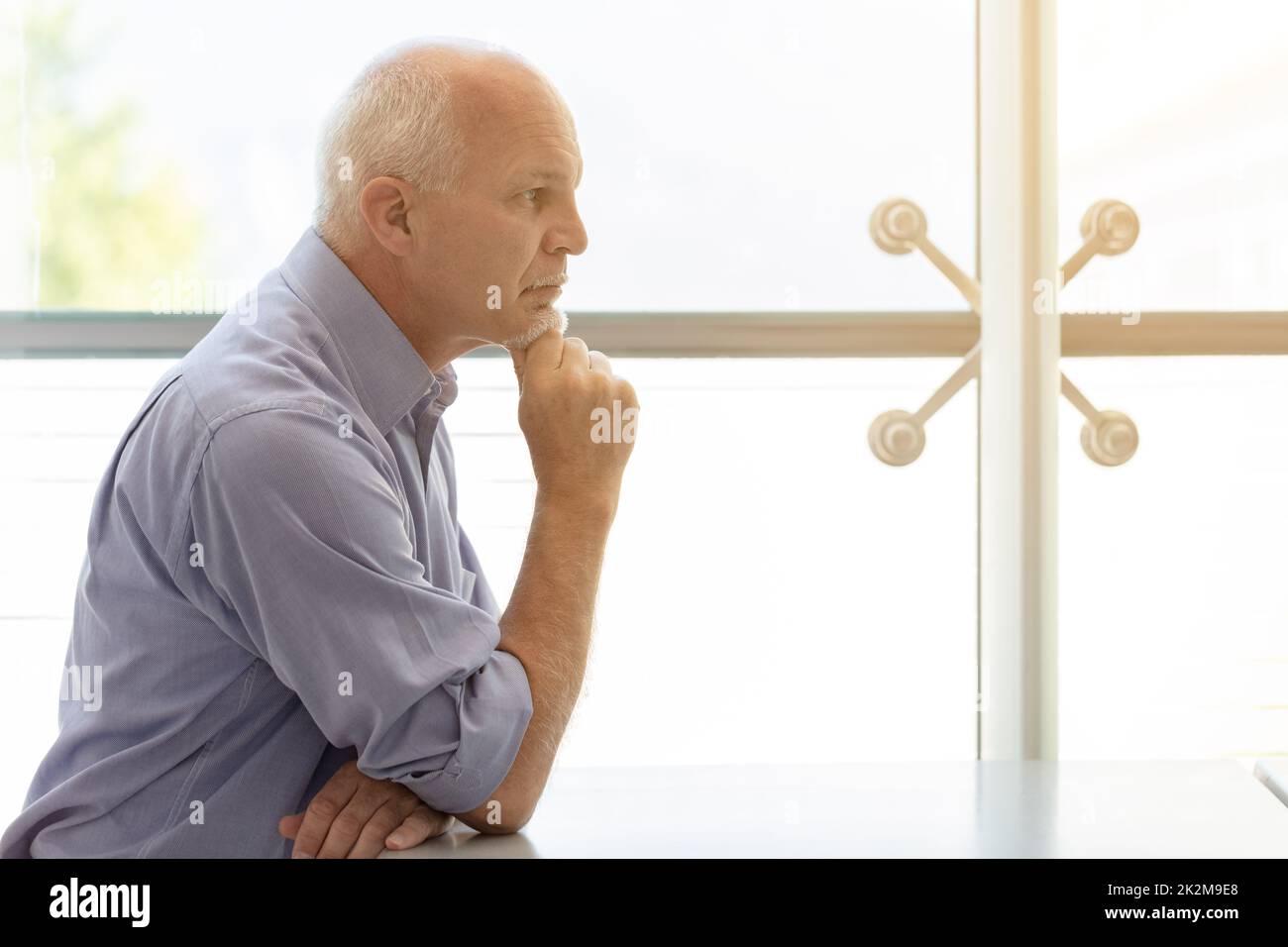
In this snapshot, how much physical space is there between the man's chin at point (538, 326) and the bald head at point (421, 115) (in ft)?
0.61

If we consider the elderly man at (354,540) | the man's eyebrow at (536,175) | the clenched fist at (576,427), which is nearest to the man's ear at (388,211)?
the elderly man at (354,540)

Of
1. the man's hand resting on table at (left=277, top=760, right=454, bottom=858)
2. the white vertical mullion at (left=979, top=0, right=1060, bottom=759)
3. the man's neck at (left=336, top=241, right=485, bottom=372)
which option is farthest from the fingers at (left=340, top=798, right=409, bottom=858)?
the white vertical mullion at (left=979, top=0, right=1060, bottom=759)

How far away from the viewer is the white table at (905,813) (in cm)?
→ 118

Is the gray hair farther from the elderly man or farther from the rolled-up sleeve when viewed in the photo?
the rolled-up sleeve

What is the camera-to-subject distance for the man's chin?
1.41 metres

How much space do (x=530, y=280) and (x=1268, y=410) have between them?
1.30m

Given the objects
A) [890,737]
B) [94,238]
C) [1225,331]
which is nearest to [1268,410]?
[1225,331]

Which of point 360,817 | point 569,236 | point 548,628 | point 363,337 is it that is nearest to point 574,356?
point 569,236

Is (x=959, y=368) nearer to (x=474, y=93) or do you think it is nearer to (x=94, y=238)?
(x=474, y=93)

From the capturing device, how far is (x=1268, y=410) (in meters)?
1.97

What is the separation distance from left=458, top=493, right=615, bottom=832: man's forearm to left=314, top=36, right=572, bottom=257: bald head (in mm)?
380

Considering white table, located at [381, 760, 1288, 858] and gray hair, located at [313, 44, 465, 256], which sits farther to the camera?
gray hair, located at [313, 44, 465, 256]

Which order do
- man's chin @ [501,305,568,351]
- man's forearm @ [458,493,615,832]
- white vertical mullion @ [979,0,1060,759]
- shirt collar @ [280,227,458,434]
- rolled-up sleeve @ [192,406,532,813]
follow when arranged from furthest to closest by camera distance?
white vertical mullion @ [979,0,1060,759]
man's chin @ [501,305,568,351]
shirt collar @ [280,227,458,434]
man's forearm @ [458,493,615,832]
rolled-up sleeve @ [192,406,532,813]

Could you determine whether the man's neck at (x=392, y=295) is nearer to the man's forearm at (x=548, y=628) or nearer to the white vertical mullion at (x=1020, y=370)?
the man's forearm at (x=548, y=628)
